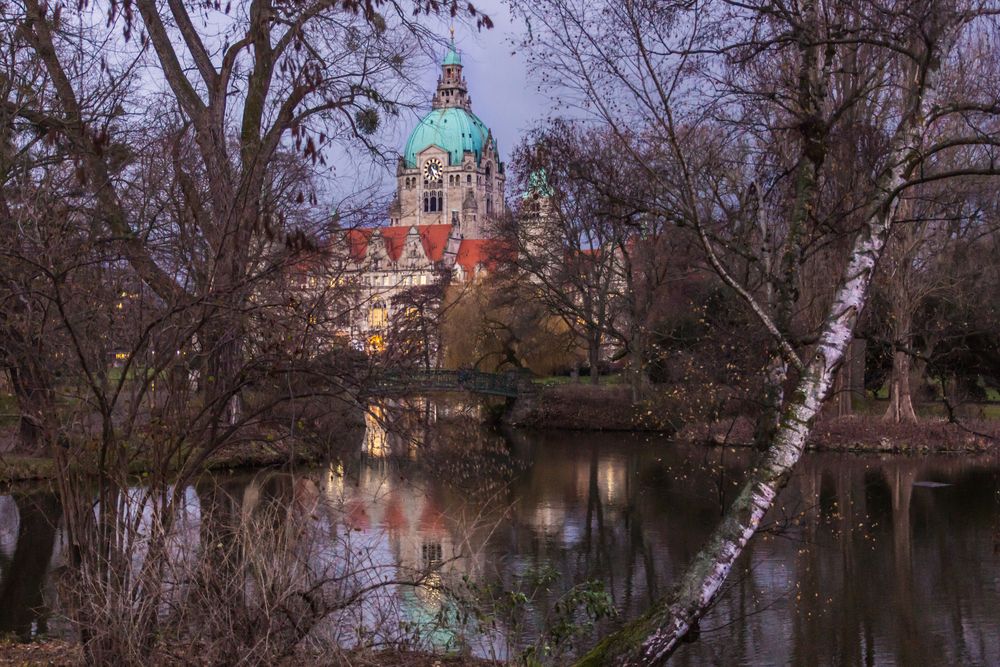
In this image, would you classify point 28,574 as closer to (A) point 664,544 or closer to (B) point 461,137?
(A) point 664,544

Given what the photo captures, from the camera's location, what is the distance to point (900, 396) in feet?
90.6

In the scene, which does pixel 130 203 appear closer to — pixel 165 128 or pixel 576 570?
pixel 165 128

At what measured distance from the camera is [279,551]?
6.36 m

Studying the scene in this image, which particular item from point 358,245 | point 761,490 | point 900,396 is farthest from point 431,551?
point 900,396

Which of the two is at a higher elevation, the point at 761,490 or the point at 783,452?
the point at 783,452

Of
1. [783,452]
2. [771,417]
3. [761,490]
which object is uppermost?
[771,417]

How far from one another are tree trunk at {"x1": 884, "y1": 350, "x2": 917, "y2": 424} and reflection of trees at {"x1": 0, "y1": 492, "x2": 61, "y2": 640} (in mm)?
19406

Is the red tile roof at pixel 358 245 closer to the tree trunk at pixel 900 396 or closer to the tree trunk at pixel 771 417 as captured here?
the tree trunk at pixel 771 417

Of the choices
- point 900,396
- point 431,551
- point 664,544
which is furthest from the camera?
point 900,396

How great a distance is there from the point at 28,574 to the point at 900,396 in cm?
2136

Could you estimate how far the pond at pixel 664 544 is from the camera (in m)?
9.31

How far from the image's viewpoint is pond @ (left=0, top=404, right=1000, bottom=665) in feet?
30.6

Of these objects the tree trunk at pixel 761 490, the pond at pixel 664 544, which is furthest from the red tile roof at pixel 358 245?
the tree trunk at pixel 761 490

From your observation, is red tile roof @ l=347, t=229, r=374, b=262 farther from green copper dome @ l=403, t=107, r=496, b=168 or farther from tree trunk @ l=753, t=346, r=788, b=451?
green copper dome @ l=403, t=107, r=496, b=168
